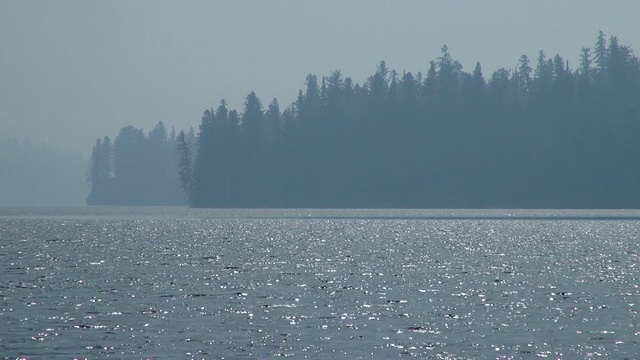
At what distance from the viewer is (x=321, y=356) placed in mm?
28969

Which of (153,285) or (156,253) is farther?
(156,253)

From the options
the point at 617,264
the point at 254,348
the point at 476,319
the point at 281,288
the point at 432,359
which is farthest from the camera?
the point at 617,264

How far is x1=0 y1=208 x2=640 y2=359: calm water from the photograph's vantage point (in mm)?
30656

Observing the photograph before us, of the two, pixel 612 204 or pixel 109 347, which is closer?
pixel 109 347

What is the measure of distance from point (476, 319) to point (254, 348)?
10.1 meters

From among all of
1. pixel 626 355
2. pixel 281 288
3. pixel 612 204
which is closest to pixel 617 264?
pixel 281 288

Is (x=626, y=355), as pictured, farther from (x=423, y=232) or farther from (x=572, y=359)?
(x=423, y=232)

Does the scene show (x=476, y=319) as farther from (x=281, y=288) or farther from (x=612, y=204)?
(x=612, y=204)

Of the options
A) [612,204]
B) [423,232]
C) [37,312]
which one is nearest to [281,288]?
[37,312]

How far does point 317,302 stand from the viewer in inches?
1674

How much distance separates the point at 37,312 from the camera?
38.0m

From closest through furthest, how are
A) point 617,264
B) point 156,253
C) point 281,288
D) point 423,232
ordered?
point 281,288, point 617,264, point 156,253, point 423,232

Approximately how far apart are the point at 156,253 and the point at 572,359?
53586mm

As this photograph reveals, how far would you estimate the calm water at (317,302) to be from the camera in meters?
30.7
